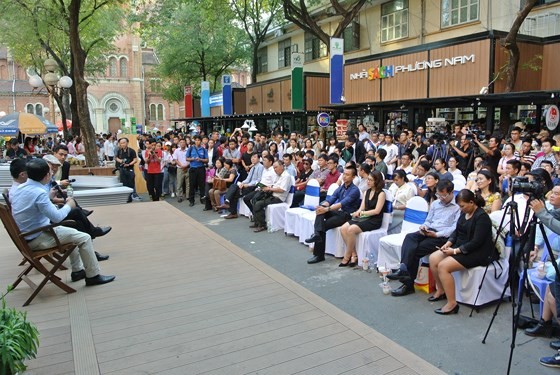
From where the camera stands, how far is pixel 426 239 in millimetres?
5535

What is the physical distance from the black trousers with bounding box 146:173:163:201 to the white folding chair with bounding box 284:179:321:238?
5.47 metres

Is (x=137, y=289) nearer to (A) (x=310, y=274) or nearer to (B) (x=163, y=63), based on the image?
(A) (x=310, y=274)

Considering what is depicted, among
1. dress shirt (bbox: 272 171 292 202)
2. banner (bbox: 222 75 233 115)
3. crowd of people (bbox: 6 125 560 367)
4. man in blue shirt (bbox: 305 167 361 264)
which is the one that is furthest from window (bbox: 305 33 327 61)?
man in blue shirt (bbox: 305 167 361 264)

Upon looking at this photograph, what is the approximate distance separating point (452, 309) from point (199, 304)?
2.76m

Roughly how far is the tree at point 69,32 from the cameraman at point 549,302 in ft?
43.9

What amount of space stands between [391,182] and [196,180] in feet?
17.9

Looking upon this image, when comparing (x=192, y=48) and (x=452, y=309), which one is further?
(x=192, y=48)

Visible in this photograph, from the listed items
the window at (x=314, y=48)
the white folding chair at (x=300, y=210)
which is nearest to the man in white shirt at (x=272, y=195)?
the white folding chair at (x=300, y=210)

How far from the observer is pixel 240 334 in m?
4.14

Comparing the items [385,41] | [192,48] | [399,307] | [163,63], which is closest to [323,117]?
[385,41]

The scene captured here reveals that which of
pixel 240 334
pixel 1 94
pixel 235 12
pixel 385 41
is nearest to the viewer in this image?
pixel 240 334

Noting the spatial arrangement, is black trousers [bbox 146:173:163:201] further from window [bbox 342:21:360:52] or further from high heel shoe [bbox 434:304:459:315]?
window [bbox 342:21:360:52]

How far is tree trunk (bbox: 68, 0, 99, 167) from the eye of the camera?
44.4ft

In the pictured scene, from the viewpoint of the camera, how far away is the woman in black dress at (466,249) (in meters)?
4.86
